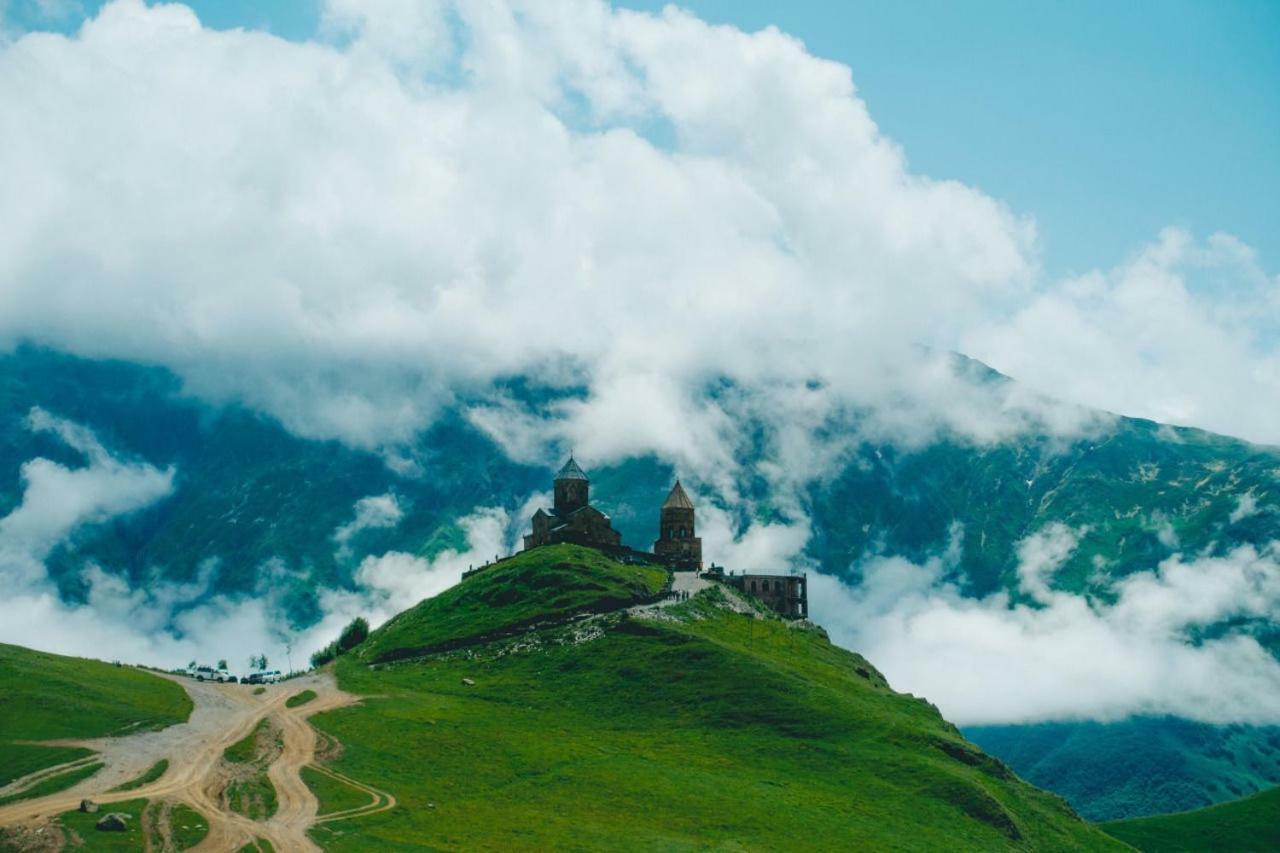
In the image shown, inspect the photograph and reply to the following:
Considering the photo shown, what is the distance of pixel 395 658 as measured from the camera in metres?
166

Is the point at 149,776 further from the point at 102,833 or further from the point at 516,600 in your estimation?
the point at 516,600

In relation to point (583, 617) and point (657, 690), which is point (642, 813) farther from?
point (583, 617)

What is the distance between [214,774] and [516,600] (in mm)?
73339

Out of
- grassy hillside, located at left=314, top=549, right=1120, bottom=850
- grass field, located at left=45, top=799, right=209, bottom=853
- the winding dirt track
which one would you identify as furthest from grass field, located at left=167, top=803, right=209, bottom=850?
grassy hillside, located at left=314, top=549, right=1120, bottom=850

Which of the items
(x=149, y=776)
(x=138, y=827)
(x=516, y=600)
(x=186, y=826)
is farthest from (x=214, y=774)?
(x=516, y=600)

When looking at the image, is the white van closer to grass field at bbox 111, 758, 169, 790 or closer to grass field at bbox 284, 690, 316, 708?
grass field at bbox 284, 690, 316, 708

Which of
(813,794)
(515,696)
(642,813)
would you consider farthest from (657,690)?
(642,813)

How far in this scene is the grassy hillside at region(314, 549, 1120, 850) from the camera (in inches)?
4195

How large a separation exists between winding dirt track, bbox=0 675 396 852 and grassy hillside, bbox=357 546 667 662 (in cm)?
3150

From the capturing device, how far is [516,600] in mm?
175875

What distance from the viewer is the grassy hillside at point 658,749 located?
107 metres

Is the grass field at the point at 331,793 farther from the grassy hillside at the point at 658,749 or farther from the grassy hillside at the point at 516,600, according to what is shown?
the grassy hillside at the point at 516,600

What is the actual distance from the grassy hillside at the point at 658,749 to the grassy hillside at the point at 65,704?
18.2 meters

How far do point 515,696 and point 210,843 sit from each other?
58.5m
